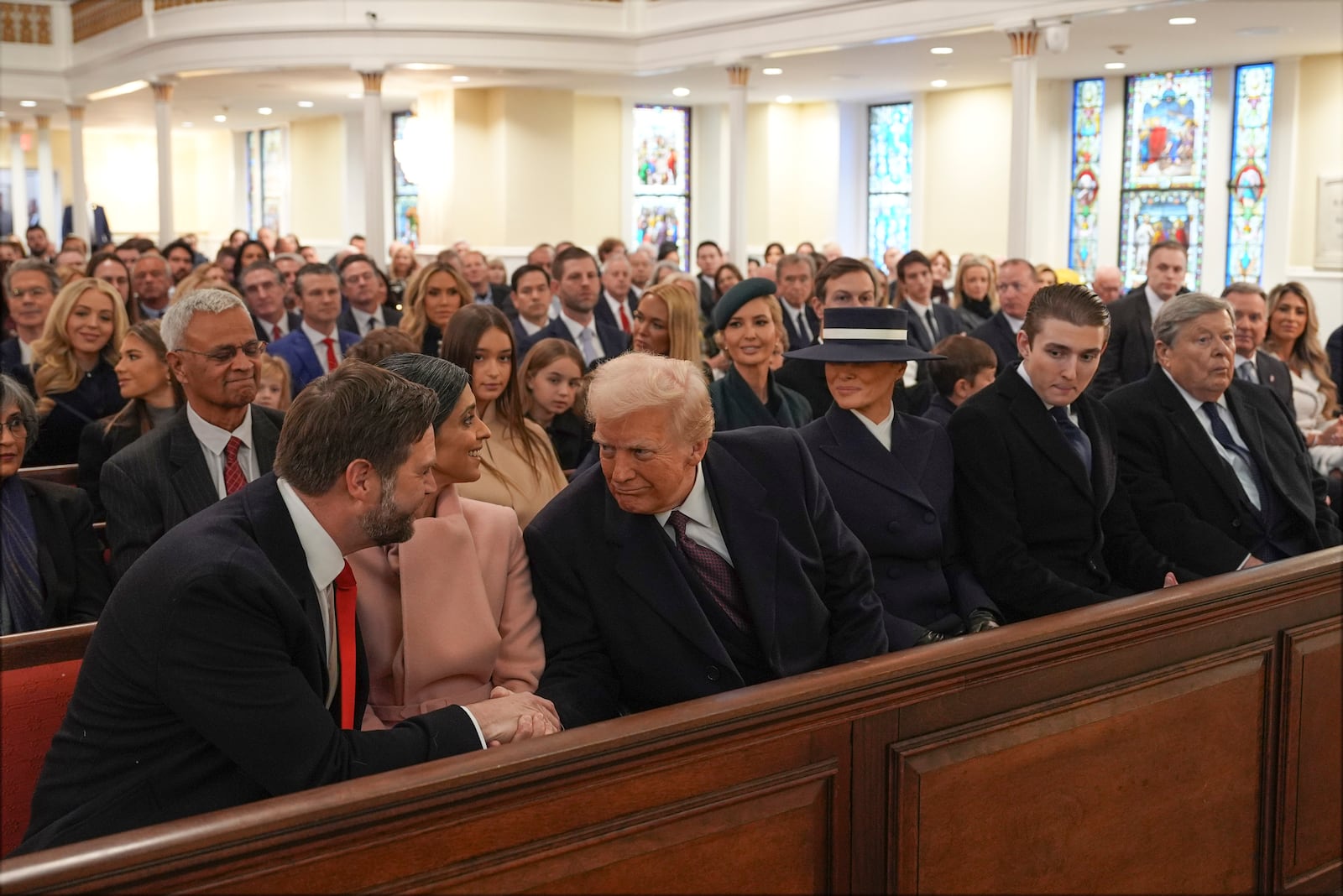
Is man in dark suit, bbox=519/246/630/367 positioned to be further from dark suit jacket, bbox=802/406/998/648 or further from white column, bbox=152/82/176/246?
white column, bbox=152/82/176/246

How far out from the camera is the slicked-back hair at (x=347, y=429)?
2.25 meters

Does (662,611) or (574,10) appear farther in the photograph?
(574,10)

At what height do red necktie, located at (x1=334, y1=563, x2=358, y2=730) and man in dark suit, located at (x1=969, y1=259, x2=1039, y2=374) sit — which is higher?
man in dark suit, located at (x1=969, y1=259, x2=1039, y2=374)

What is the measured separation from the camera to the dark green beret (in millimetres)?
4660

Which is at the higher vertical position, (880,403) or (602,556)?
(880,403)

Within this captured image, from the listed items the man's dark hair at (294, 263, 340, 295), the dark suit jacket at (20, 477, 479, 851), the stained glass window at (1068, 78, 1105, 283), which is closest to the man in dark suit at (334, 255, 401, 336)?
the man's dark hair at (294, 263, 340, 295)

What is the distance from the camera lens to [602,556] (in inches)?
108

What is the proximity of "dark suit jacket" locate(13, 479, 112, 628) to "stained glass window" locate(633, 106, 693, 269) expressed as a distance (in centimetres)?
1854

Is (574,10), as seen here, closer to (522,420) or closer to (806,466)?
(522,420)

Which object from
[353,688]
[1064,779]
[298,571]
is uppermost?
[298,571]

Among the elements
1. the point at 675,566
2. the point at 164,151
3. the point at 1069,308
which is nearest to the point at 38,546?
the point at 675,566

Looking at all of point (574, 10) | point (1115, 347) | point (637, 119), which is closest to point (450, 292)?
point (1115, 347)

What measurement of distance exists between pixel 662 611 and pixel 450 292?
4653mm

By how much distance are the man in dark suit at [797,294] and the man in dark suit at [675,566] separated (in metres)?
5.95
